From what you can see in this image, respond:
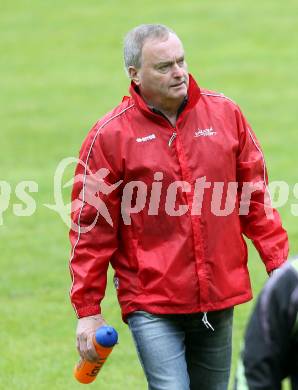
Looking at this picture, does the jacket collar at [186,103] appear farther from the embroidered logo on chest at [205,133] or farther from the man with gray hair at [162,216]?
the embroidered logo on chest at [205,133]

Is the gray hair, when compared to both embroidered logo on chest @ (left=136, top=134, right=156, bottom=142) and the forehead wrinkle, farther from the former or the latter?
embroidered logo on chest @ (left=136, top=134, right=156, bottom=142)

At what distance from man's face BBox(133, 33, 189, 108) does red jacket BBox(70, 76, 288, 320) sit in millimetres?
64

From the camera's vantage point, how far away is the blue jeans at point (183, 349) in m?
6.16

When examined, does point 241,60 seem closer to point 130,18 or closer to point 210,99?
point 130,18

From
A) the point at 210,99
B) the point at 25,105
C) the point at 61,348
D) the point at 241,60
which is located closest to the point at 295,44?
the point at 241,60

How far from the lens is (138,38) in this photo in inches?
247

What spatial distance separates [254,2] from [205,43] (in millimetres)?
3367

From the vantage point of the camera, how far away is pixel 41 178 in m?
15.7

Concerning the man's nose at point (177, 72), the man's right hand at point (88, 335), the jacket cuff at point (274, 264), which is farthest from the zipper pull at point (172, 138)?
the man's right hand at point (88, 335)

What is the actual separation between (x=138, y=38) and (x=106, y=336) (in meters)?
1.44

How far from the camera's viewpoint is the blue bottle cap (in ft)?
20.1

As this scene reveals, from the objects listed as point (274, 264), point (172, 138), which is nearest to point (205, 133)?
point (172, 138)

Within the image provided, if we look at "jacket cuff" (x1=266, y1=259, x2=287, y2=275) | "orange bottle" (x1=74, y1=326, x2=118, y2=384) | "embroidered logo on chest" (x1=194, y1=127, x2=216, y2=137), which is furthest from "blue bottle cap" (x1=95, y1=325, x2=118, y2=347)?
"embroidered logo on chest" (x1=194, y1=127, x2=216, y2=137)

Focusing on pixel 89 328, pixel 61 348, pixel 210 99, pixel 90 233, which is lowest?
pixel 61 348
